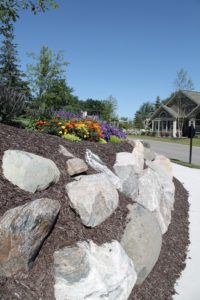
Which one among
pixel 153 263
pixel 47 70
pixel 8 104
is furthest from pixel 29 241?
pixel 47 70

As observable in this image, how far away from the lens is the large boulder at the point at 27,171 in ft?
11.0

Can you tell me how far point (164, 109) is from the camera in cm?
4188

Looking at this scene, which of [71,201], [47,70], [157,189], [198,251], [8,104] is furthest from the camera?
[47,70]

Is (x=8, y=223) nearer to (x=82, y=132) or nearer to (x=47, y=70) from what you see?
(x=82, y=132)

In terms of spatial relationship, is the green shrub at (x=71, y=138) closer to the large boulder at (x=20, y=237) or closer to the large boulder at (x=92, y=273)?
the large boulder at (x=92, y=273)

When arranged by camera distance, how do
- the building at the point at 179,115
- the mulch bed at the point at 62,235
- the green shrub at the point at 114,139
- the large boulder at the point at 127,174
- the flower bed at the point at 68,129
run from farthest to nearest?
the building at the point at 179,115 < the green shrub at the point at 114,139 < the flower bed at the point at 68,129 < the large boulder at the point at 127,174 < the mulch bed at the point at 62,235

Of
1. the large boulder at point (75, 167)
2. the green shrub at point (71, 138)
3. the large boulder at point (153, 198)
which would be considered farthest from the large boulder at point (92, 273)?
the green shrub at point (71, 138)

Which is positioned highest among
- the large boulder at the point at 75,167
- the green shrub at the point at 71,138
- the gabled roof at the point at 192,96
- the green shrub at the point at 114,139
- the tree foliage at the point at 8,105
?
the gabled roof at the point at 192,96

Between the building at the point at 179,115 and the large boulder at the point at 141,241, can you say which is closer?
the large boulder at the point at 141,241

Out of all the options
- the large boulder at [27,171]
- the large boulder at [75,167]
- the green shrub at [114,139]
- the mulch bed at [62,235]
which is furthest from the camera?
the green shrub at [114,139]

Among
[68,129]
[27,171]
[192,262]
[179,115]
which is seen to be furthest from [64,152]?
[179,115]

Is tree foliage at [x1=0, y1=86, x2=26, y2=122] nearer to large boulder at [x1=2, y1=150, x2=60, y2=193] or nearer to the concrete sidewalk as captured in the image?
large boulder at [x1=2, y1=150, x2=60, y2=193]

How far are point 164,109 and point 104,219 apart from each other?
39934mm

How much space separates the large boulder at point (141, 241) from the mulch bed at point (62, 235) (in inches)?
3.6
